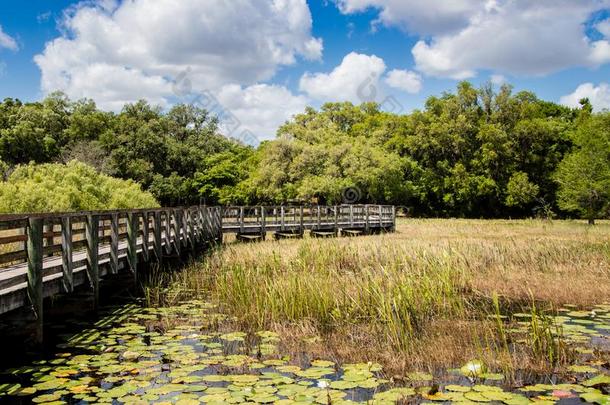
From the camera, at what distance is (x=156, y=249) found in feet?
48.3

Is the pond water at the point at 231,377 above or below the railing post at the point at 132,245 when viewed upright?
below

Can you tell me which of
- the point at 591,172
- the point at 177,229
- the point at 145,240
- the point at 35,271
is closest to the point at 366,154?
the point at 591,172

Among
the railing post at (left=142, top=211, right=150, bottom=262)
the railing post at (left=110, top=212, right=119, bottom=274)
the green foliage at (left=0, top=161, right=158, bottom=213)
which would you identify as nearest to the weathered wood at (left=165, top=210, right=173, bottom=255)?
the railing post at (left=142, top=211, right=150, bottom=262)

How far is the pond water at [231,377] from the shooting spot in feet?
19.2

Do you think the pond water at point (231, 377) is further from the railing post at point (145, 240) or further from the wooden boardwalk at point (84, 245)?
the railing post at point (145, 240)

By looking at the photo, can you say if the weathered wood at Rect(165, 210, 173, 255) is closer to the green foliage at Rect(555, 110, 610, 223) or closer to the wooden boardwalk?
the wooden boardwalk

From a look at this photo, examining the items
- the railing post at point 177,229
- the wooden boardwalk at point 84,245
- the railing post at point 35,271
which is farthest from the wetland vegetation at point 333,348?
the railing post at point 177,229

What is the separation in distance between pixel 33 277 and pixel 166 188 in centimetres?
5133

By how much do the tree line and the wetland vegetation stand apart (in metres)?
32.6

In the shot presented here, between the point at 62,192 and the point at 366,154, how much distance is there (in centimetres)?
2722

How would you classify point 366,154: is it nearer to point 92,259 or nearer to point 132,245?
point 132,245

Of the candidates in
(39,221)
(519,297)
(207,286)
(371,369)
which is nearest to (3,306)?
(39,221)

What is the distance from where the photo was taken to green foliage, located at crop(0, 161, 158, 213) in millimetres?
20998

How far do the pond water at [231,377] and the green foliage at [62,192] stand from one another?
1439 cm
